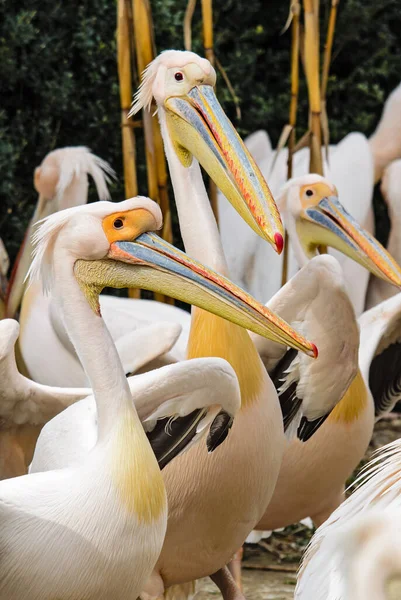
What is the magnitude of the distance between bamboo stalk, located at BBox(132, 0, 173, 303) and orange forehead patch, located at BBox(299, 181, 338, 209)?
0.50 metres

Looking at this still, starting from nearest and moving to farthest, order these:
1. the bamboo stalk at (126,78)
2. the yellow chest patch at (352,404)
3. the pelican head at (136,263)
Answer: the pelican head at (136,263) < the yellow chest patch at (352,404) < the bamboo stalk at (126,78)

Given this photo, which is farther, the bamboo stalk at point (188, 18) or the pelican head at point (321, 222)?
the pelican head at point (321, 222)

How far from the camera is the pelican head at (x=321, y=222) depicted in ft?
12.7

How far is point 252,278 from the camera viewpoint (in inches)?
219

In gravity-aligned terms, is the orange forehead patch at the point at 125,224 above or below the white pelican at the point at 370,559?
above

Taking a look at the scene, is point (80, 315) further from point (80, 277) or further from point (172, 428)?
point (172, 428)

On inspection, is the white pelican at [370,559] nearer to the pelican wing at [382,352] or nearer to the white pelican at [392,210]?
the pelican wing at [382,352]

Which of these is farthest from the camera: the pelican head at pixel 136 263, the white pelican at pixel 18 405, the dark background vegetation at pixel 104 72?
the dark background vegetation at pixel 104 72

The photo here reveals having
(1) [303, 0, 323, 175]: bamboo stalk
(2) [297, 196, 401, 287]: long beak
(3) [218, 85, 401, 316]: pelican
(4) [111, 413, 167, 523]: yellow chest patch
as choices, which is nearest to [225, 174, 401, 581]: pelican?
(2) [297, 196, 401, 287]: long beak

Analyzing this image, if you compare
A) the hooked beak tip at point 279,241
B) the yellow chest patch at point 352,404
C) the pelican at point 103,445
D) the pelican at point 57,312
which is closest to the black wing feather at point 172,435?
the pelican at point 103,445

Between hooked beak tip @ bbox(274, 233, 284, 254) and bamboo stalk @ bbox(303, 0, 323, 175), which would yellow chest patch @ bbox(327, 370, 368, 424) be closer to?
bamboo stalk @ bbox(303, 0, 323, 175)

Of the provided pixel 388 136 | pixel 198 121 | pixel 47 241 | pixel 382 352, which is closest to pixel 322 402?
pixel 382 352

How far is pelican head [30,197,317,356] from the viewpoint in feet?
8.54

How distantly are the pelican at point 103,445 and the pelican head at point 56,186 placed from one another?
6.30 feet
